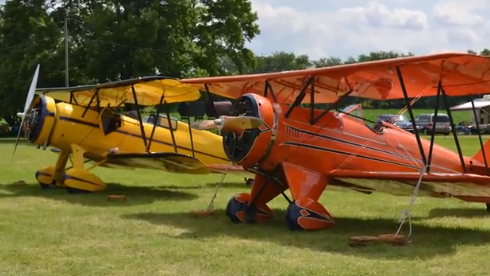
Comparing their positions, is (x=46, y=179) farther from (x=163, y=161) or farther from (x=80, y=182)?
(x=163, y=161)

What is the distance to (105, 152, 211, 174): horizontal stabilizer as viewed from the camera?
1272cm

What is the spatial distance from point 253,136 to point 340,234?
1.67 m

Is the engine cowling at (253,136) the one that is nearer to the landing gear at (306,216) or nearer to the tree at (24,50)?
the landing gear at (306,216)

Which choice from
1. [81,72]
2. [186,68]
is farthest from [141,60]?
[81,72]

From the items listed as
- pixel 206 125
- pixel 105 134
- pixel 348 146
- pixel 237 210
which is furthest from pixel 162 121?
pixel 206 125

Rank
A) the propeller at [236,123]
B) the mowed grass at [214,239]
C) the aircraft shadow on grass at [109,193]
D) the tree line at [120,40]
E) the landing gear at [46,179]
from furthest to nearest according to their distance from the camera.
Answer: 1. the tree line at [120,40]
2. the landing gear at [46,179]
3. the aircraft shadow on grass at [109,193]
4. the propeller at [236,123]
5. the mowed grass at [214,239]

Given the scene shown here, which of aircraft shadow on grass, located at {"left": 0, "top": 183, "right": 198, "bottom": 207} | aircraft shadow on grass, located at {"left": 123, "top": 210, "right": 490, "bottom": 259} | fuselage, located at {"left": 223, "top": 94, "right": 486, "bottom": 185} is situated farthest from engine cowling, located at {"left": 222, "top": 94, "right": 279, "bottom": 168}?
aircraft shadow on grass, located at {"left": 0, "top": 183, "right": 198, "bottom": 207}

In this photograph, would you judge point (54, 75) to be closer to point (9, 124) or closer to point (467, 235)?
point (9, 124)

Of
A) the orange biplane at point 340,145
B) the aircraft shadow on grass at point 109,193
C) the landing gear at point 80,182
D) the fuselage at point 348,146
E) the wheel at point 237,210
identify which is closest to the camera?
the orange biplane at point 340,145

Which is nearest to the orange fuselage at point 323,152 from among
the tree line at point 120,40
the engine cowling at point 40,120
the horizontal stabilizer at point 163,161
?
the horizontal stabilizer at point 163,161

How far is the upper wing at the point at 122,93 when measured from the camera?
13664 mm

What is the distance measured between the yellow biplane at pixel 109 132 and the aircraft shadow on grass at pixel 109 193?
38 cm

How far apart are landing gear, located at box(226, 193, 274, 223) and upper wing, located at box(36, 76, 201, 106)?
4047 mm

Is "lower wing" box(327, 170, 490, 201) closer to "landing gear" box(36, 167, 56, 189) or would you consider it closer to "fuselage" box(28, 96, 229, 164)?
"fuselage" box(28, 96, 229, 164)
